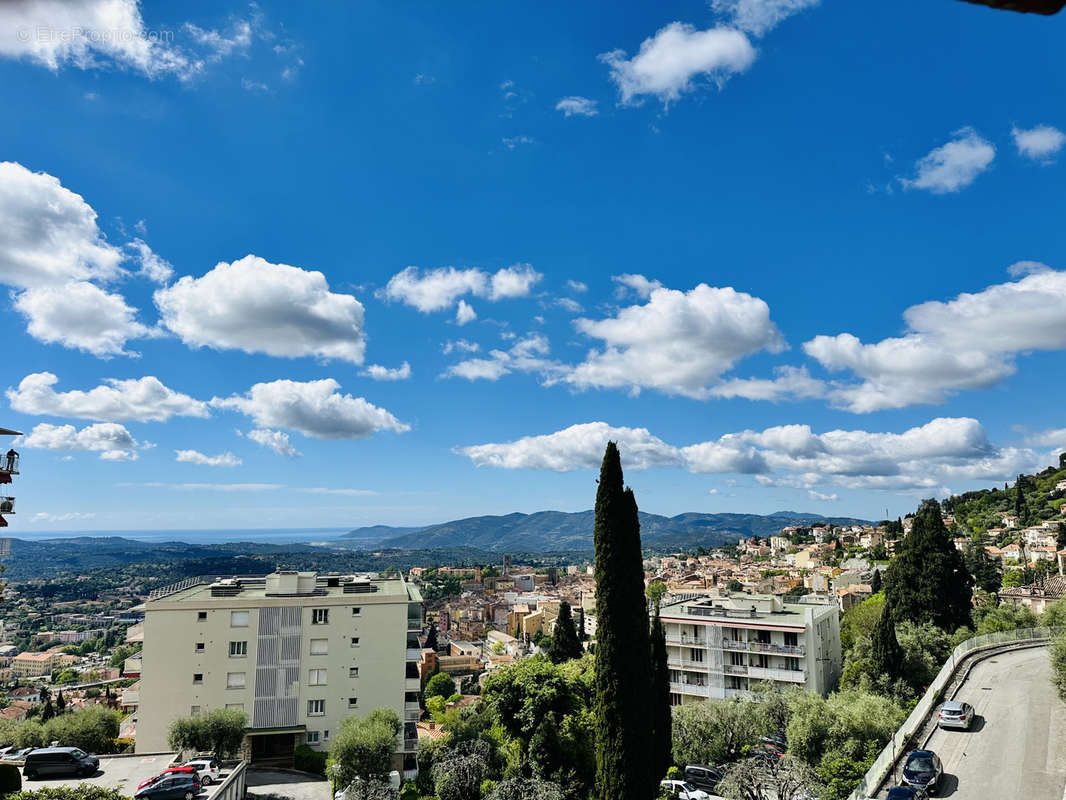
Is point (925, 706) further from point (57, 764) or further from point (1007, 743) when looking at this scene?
point (57, 764)

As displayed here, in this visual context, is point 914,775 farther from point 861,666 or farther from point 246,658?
point 246,658

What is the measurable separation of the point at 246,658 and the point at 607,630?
20152 mm

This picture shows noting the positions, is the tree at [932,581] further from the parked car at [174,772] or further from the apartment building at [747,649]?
the parked car at [174,772]

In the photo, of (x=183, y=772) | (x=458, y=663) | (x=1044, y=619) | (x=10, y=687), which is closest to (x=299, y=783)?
(x=183, y=772)

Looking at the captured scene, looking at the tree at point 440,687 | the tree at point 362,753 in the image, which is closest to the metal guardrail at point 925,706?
the tree at point 362,753

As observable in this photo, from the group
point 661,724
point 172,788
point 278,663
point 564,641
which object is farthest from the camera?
point 564,641

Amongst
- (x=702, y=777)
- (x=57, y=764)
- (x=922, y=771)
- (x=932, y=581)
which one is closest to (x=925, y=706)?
(x=922, y=771)

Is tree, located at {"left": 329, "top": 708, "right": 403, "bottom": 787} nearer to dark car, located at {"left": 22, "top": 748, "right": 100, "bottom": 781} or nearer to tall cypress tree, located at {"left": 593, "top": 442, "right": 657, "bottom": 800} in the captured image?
dark car, located at {"left": 22, "top": 748, "right": 100, "bottom": 781}

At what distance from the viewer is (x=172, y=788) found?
2011cm

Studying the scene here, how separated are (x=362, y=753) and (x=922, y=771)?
18554mm

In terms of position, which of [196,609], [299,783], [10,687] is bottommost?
[10,687]

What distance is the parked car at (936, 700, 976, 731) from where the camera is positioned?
22266mm

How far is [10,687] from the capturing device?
11188cm

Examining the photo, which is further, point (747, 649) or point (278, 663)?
point (747, 649)
